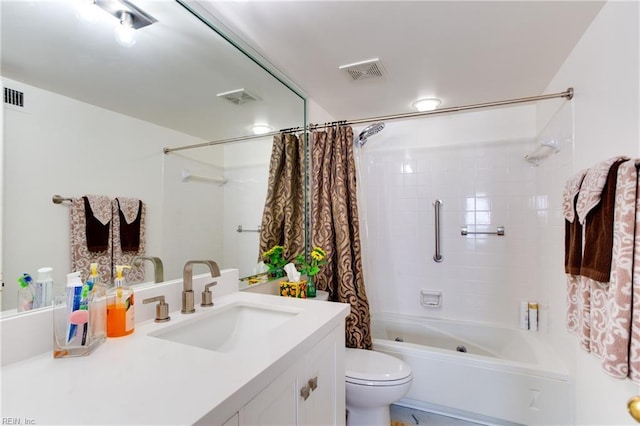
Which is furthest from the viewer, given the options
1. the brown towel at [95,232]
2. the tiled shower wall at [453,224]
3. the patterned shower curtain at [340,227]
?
the tiled shower wall at [453,224]

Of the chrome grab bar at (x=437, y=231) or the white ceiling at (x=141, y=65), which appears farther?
the chrome grab bar at (x=437, y=231)

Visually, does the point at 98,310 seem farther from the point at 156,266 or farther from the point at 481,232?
the point at 481,232

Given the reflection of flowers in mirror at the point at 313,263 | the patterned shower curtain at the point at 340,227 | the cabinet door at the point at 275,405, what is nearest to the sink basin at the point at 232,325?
the cabinet door at the point at 275,405

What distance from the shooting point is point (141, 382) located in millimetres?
636

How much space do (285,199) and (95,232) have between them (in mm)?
1220

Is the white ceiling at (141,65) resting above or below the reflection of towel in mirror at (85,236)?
above

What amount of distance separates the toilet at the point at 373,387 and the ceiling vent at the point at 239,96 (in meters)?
1.69

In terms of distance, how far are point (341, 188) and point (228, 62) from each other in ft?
3.51

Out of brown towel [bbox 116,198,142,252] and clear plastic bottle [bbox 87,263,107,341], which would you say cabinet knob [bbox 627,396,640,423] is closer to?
clear plastic bottle [bbox 87,263,107,341]

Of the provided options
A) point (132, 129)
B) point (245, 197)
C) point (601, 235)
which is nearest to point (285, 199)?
point (245, 197)

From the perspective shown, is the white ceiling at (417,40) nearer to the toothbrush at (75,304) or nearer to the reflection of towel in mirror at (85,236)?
the reflection of towel in mirror at (85,236)

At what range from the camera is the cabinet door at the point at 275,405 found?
67 centimetres

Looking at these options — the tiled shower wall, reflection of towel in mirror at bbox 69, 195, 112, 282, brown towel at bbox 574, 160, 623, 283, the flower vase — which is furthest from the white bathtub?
reflection of towel in mirror at bbox 69, 195, 112, 282

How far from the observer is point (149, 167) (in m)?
1.19
